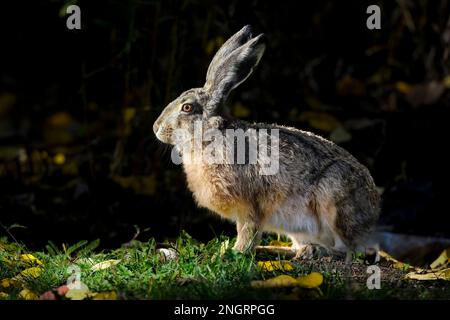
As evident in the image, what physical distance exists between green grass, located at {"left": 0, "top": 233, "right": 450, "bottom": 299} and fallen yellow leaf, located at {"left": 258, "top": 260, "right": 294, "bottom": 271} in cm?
7

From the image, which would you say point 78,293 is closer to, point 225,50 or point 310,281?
point 310,281

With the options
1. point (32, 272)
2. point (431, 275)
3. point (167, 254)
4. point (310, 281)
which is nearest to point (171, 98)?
point (167, 254)

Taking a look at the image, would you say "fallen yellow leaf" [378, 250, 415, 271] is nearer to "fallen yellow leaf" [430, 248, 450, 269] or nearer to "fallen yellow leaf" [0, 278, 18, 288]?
"fallen yellow leaf" [430, 248, 450, 269]

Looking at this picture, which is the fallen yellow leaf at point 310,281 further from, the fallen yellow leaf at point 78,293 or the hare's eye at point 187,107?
the hare's eye at point 187,107

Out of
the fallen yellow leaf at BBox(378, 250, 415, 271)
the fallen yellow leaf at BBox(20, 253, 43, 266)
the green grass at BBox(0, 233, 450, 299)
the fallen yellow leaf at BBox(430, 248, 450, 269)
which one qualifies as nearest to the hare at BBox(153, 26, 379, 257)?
the green grass at BBox(0, 233, 450, 299)

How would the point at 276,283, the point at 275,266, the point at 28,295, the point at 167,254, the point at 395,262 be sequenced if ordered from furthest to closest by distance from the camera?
1. the point at 395,262
2. the point at 167,254
3. the point at 275,266
4. the point at 28,295
5. the point at 276,283

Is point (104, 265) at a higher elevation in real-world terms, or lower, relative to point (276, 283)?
lower

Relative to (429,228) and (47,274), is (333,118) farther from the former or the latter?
(47,274)

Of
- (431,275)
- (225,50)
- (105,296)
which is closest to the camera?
(105,296)

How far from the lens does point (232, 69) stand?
649 centimetres

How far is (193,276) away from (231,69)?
1690 millimetres
